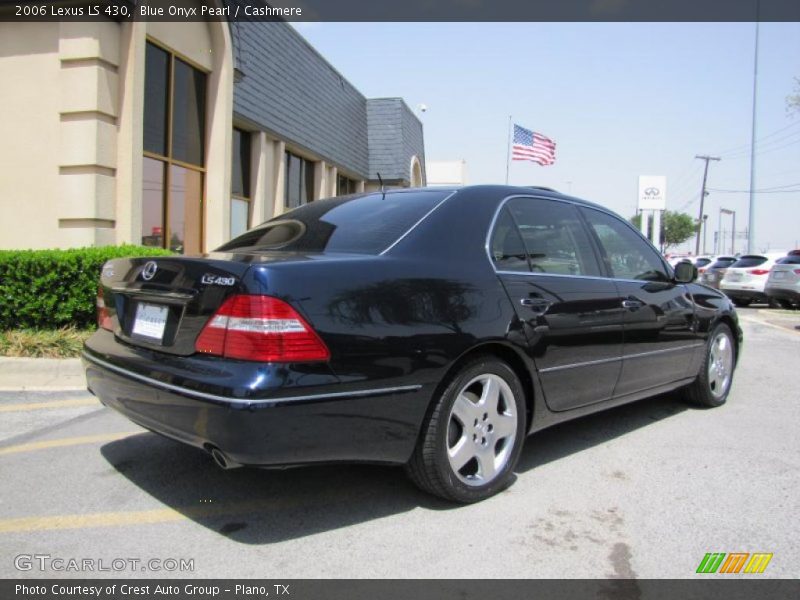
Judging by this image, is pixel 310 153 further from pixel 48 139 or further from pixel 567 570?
pixel 567 570

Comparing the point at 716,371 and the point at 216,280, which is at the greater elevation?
the point at 216,280

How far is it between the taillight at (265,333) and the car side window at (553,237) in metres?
1.58

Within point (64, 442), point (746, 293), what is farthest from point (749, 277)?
point (64, 442)

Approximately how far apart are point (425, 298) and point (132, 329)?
4.69 ft

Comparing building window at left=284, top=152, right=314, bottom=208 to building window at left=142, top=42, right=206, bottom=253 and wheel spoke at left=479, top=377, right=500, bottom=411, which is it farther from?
wheel spoke at left=479, top=377, right=500, bottom=411

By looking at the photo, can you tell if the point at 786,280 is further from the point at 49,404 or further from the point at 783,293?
the point at 49,404

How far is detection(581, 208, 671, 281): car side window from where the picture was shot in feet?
14.2

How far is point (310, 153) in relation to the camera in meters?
15.9

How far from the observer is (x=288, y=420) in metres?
2.53

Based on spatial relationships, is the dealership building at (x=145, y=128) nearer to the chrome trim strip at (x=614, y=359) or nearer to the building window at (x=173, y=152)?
the building window at (x=173, y=152)

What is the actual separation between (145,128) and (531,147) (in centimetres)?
1727

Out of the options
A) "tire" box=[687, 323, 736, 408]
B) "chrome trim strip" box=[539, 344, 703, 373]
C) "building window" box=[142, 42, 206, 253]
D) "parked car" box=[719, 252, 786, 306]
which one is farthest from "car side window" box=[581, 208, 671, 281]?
"parked car" box=[719, 252, 786, 306]
